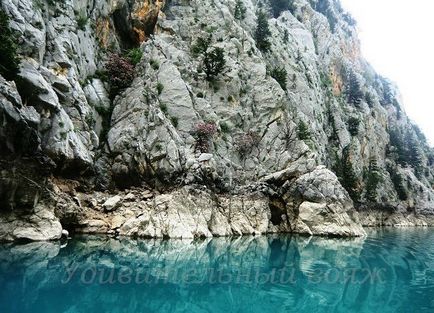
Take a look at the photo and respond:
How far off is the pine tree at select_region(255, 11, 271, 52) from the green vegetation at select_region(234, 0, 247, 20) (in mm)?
2655

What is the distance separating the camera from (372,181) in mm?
63062

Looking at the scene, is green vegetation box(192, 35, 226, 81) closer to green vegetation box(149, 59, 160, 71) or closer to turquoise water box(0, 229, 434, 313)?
green vegetation box(149, 59, 160, 71)

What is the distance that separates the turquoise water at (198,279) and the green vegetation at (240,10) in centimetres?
4067

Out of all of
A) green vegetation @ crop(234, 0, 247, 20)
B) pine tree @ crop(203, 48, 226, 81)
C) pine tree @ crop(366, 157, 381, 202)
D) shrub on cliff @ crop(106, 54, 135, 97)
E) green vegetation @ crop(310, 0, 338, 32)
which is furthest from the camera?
green vegetation @ crop(310, 0, 338, 32)

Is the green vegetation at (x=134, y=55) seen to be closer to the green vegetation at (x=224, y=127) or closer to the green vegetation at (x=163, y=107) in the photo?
the green vegetation at (x=163, y=107)

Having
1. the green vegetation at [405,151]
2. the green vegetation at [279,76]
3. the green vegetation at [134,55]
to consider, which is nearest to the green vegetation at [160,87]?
the green vegetation at [134,55]

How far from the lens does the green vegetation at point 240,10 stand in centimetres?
5303

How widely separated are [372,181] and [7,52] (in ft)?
197

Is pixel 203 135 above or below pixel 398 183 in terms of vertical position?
below

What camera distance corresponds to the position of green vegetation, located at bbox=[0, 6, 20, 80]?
62.5 feet

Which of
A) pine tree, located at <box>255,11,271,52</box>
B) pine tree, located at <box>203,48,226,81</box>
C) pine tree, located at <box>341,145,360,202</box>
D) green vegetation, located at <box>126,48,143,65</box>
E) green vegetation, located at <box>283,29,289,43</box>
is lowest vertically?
pine tree, located at <box>341,145,360,202</box>

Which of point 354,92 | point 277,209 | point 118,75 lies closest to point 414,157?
point 354,92

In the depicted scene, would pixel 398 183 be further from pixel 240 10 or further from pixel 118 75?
pixel 118 75

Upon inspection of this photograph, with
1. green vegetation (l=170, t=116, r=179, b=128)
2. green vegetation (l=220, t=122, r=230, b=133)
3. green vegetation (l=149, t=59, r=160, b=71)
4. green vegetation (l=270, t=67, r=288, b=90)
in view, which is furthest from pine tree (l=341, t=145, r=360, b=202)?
green vegetation (l=149, t=59, r=160, b=71)
